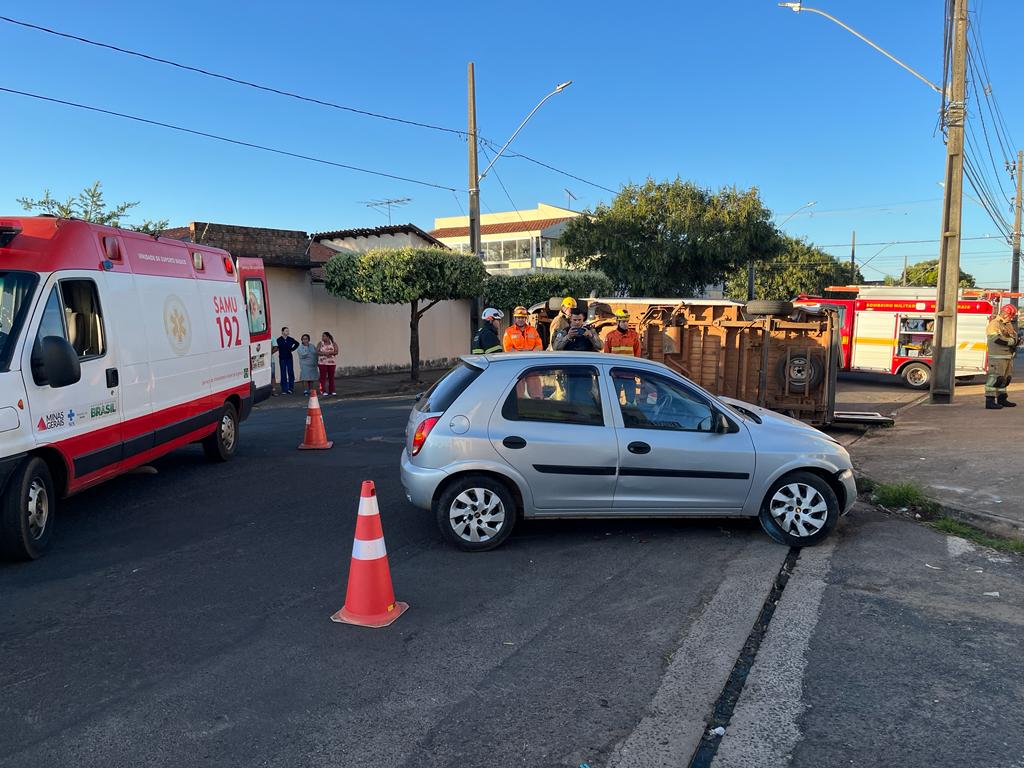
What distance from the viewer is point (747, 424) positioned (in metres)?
5.97

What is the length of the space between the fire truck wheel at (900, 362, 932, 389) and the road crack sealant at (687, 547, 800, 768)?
17.4m

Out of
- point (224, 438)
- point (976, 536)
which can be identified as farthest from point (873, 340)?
point (224, 438)

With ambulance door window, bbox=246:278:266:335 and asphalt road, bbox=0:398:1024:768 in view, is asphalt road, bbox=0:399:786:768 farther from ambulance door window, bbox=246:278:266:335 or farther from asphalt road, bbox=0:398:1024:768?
ambulance door window, bbox=246:278:266:335

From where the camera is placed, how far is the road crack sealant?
10.5ft

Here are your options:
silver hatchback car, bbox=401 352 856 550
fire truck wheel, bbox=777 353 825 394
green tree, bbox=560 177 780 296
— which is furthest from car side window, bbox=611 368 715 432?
green tree, bbox=560 177 780 296

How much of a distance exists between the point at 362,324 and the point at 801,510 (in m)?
19.6

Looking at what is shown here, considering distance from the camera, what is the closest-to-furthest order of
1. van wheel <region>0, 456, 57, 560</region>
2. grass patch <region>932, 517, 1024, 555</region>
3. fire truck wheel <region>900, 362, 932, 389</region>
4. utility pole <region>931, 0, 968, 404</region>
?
van wheel <region>0, 456, 57, 560</region> < grass patch <region>932, 517, 1024, 555</region> < utility pole <region>931, 0, 968, 404</region> < fire truck wheel <region>900, 362, 932, 389</region>

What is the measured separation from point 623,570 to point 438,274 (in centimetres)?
1552

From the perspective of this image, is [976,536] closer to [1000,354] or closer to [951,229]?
[1000,354]

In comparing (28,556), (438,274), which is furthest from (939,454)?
(438,274)

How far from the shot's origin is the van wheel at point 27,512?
5254 mm

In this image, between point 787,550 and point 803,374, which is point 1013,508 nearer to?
point 787,550

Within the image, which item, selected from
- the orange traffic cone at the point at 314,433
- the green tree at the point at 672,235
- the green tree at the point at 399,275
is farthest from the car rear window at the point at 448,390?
the green tree at the point at 672,235

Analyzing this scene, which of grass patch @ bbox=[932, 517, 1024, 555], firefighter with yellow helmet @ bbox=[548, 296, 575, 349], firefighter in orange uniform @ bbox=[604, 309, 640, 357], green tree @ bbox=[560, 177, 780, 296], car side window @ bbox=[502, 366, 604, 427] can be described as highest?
green tree @ bbox=[560, 177, 780, 296]
